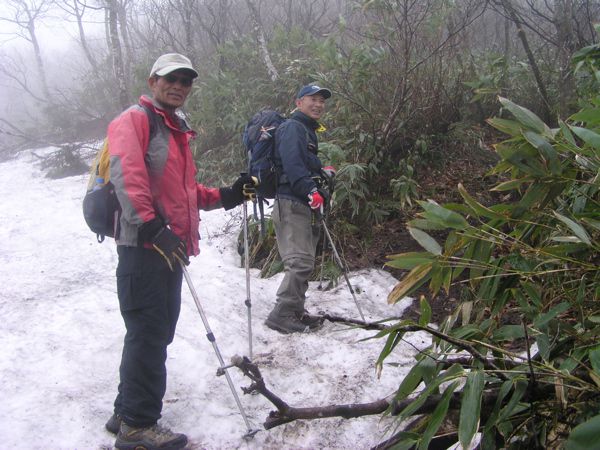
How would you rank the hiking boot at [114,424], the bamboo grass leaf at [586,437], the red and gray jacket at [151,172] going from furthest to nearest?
the hiking boot at [114,424] → the red and gray jacket at [151,172] → the bamboo grass leaf at [586,437]

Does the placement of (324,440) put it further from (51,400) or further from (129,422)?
(51,400)

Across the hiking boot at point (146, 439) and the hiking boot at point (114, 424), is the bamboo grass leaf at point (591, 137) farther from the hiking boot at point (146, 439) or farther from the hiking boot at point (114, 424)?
the hiking boot at point (114, 424)

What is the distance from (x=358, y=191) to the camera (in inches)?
252

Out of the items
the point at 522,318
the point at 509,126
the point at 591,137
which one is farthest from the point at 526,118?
the point at 522,318

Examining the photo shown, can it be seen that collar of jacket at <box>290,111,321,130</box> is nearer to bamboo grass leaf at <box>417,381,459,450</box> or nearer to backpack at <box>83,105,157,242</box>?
backpack at <box>83,105,157,242</box>

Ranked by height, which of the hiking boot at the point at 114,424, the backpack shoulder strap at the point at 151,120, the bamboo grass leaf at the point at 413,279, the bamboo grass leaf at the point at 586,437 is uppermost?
the backpack shoulder strap at the point at 151,120

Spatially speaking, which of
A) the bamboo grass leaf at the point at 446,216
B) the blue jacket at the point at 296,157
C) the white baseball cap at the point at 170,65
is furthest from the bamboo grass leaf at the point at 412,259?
the blue jacket at the point at 296,157

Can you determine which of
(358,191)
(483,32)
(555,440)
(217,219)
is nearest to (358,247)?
(358,191)

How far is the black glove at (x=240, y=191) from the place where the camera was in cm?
392

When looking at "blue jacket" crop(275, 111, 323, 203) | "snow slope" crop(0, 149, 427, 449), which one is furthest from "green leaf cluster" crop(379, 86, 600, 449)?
"blue jacket" crop(275, 111, 323, 203)

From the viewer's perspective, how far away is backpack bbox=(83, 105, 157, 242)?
2.99 m

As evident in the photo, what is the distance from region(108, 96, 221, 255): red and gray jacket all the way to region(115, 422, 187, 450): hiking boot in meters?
1.18

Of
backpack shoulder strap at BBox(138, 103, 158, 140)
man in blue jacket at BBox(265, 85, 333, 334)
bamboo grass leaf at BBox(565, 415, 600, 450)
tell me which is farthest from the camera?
man in blue jacket at BBox(265, 85, 333, 334)

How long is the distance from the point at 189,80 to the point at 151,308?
1.53 meters
